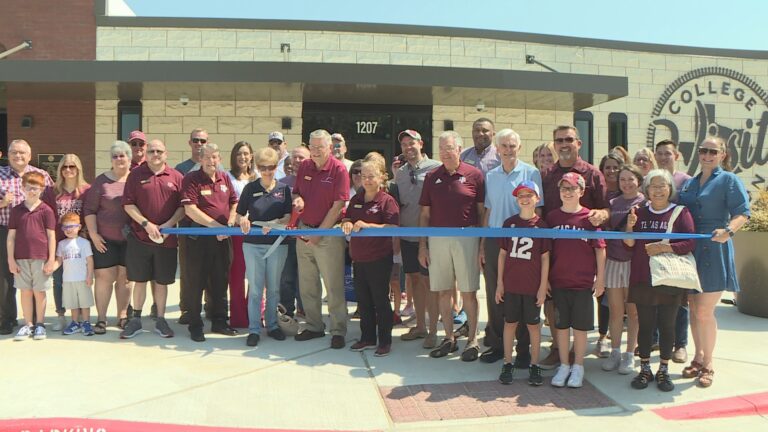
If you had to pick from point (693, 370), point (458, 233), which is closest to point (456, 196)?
point (458, 233)

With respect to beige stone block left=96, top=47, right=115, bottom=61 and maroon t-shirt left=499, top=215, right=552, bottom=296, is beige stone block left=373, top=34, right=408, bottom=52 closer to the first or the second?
beige stone block left=96, top=47, right=115, bottom=61

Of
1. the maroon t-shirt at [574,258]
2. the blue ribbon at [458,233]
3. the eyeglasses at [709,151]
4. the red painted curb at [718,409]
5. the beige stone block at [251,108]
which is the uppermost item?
the beige stone block at [251,108]

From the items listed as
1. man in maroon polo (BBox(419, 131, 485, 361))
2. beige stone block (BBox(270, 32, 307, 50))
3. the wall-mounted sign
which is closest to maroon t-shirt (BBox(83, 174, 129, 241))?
man in maroon polo (BBox(419, 131, 485, 361))

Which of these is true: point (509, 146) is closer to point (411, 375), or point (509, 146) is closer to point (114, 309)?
point (411, 375)

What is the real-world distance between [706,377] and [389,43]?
11552mm

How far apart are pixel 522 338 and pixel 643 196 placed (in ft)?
5.69

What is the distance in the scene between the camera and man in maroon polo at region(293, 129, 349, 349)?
18.5ft

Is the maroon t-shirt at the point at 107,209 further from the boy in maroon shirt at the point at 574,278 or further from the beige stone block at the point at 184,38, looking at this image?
the beige stone block at the point at 184,38

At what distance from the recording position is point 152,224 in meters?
5.76

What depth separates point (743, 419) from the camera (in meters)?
4.02

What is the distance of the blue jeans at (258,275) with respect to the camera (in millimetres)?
5887

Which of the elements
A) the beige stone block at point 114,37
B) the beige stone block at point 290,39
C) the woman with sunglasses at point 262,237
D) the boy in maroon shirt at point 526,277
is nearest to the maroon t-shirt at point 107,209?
the woman with sunglasses at point 262,237

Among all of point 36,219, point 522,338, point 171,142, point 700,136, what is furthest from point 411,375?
point 700,136

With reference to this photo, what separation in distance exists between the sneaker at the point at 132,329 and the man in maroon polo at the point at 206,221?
607 mm
